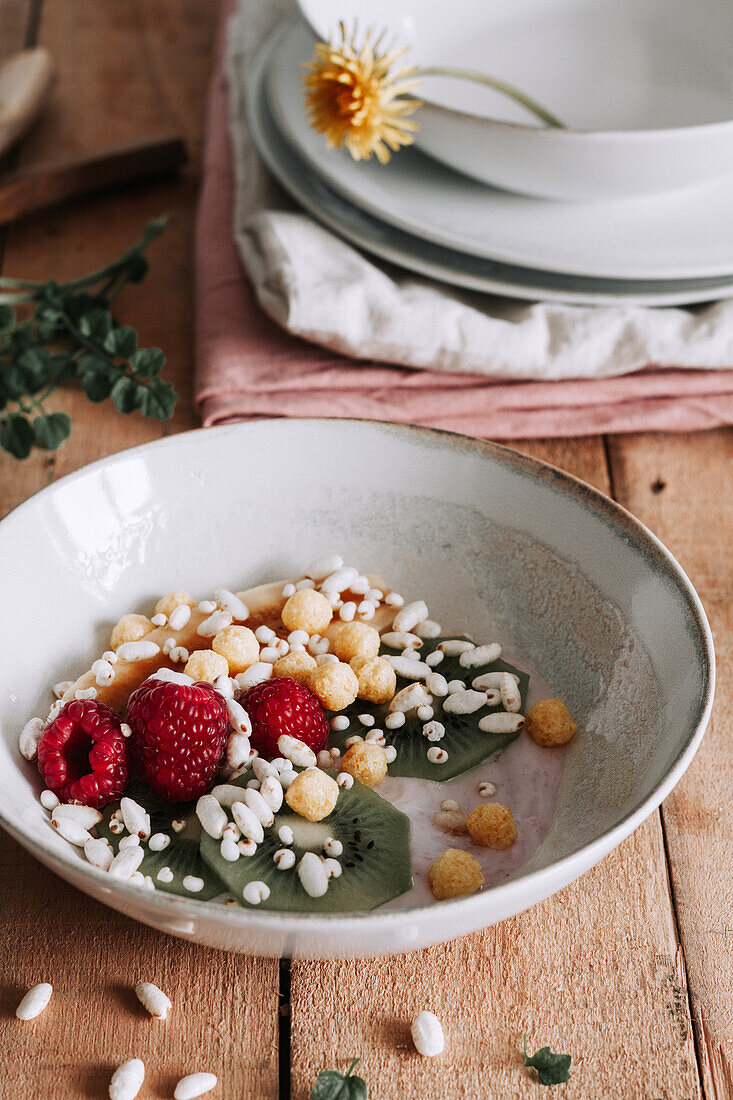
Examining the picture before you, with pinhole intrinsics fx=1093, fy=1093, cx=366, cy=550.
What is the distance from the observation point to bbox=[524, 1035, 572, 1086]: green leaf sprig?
548 mm

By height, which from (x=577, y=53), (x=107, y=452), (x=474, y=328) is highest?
(x=577, y=53)

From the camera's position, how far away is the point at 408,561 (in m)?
0.79

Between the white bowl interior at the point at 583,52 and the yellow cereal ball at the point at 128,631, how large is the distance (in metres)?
0.63

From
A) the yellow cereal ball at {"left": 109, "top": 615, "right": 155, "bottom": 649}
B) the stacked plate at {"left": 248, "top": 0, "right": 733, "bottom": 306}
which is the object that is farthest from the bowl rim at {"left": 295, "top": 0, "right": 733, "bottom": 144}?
the yellow cereal ball at {"left": 109, "top": 615, "right": 155, "bottom": 649}

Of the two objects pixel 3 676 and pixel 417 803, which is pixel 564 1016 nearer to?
pixel 417 803

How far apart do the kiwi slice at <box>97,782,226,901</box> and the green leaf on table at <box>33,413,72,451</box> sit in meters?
0.40

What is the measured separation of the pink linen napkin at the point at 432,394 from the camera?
3.15 ft

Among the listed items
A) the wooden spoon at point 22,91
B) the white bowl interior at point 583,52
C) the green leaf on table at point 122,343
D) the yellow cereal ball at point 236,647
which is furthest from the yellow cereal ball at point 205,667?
the wooden spoon at point 22,91

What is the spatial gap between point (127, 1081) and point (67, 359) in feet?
2.10

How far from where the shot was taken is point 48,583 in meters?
0.71

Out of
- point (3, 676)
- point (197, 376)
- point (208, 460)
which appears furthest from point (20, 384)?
point (3, 676)

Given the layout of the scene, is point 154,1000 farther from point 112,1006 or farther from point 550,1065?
point 550,1065

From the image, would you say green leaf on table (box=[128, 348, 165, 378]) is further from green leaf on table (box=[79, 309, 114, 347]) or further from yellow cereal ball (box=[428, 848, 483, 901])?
yellow cereal ball (box=[428, 848, 483, 901])

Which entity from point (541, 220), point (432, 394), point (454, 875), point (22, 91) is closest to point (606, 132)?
point (541, 220)
